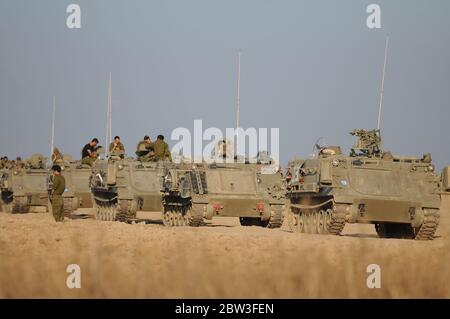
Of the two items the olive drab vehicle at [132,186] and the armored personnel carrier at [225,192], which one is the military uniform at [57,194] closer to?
the armored personnel carrier at [225,192]

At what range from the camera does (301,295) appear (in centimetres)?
1015

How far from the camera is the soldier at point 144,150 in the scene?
32.8 m

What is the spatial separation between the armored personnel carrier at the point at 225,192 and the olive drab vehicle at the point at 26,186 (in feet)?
42.1

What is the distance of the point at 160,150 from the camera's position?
32.5 m

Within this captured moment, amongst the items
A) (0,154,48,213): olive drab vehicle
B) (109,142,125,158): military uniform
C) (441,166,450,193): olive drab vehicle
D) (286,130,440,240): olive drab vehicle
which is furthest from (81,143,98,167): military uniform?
(441,166,450,193): olive drab vehicle

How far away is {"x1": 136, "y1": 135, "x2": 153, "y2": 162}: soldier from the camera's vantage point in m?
32.8

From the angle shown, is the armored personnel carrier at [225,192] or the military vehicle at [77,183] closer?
the armored personnel carrier at [225,192]

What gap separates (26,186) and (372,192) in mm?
19847

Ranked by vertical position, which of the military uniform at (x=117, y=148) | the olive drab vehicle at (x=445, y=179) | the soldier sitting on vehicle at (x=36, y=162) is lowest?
the soldier sitting on vehicle at (x=36, y=162)

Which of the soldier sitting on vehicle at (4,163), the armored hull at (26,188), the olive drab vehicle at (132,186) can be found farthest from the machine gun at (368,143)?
the soldier sitting on vehicle at (4,163)

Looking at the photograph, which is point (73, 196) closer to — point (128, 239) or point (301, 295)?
point (128, 239)

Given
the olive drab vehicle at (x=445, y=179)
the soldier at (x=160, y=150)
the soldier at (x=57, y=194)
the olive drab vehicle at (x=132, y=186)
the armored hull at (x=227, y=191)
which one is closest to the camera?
the olive drab vehicle at (x=445, y=179)

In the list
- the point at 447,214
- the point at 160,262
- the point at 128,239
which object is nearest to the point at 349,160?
the point at 128,239

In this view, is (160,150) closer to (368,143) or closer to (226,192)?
(226,192)
